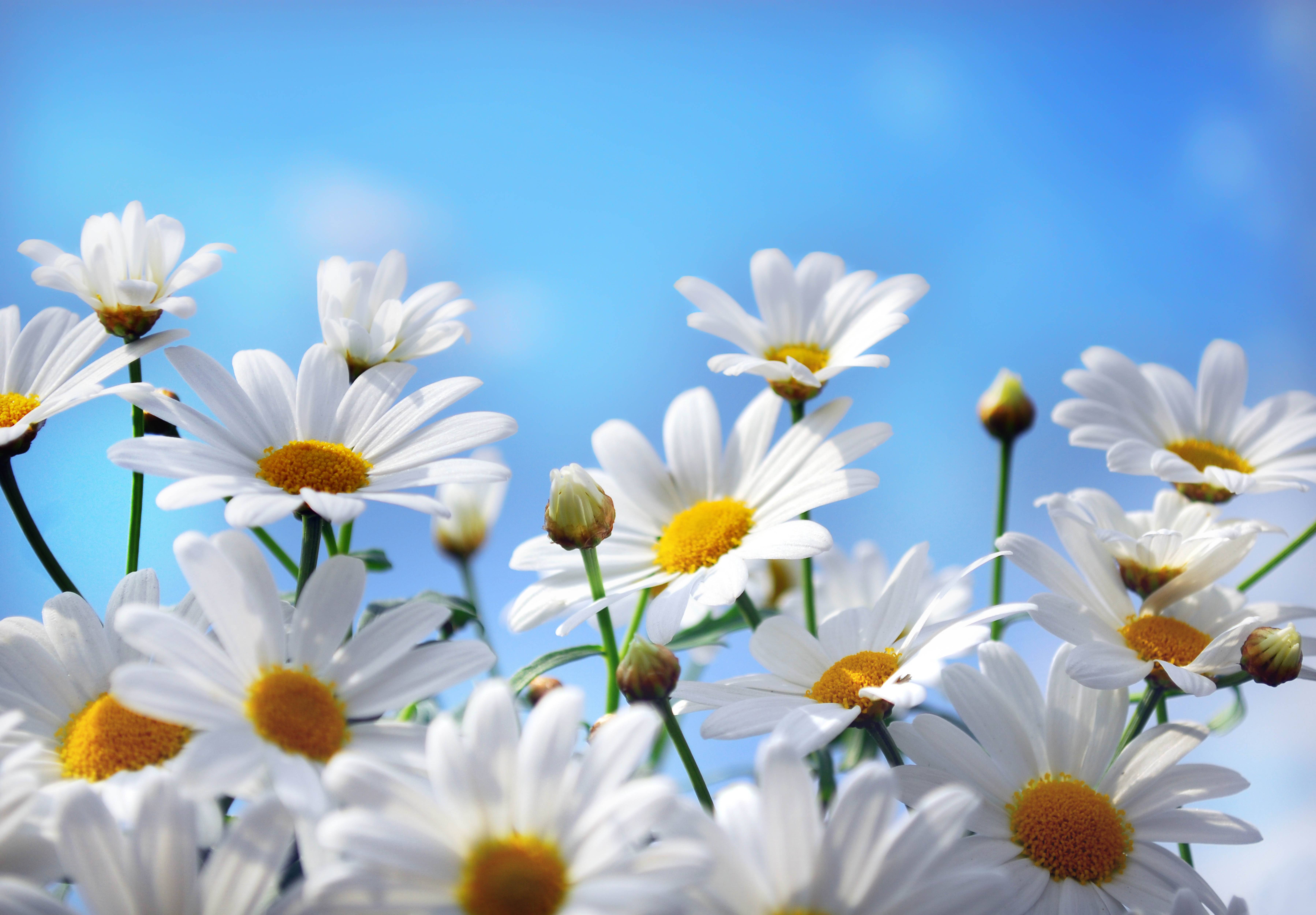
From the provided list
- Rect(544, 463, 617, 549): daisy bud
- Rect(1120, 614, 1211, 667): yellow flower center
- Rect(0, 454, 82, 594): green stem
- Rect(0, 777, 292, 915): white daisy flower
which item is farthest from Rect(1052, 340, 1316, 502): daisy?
Rect(0, 454, 82, 594): green stem

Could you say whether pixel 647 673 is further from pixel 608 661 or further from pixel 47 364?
pixel 47 364

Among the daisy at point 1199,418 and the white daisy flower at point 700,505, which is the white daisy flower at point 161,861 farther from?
the daisy at point 1199,418

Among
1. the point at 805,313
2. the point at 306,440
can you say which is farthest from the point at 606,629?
the point at 805,313

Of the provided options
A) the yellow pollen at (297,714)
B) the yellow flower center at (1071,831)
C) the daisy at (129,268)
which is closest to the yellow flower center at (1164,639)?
the yellow flower center at (1071,831)

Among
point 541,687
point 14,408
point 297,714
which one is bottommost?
point 541,687

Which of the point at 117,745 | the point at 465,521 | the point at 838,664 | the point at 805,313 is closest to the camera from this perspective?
the point at 117,745

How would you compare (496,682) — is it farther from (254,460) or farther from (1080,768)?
(1080,768)

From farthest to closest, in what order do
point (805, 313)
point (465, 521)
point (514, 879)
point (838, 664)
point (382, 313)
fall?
point (465, 521), point (805, 313), point (382, 313), point (838, 664), point (514, 879)
